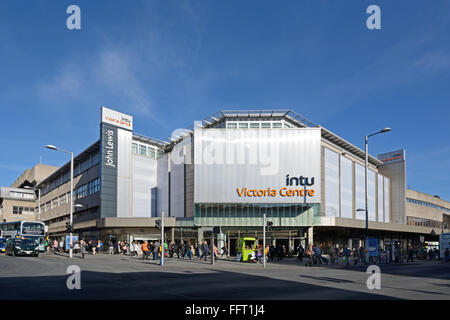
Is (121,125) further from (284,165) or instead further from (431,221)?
(431,221)

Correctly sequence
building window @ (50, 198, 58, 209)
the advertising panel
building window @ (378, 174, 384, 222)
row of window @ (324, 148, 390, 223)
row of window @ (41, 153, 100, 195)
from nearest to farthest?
the advertising panel → row of window @ (324, 148, 390, 223) → row of window @ (41, 153, 100, 195) → building window @ (378, 174, 384, 222) → building window @ (50, 198, 58, 209)

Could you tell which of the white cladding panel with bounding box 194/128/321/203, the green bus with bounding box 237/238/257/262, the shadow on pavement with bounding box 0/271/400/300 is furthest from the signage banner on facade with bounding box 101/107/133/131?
the shadow on pavement with bounding box 0/271/400/300

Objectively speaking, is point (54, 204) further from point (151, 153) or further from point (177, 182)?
point (177, 182)

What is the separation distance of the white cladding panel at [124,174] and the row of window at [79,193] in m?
3.21

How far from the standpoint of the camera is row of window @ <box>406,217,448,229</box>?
88.1m

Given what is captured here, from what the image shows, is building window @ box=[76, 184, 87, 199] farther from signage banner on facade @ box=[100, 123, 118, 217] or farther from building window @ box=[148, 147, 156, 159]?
building window @ box=[148, 147, 156, 159]

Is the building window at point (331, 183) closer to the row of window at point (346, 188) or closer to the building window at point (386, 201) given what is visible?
the row of window at point (346, 188)

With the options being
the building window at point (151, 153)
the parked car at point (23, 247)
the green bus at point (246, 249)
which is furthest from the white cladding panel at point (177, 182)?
the parked car at point (23, 247)

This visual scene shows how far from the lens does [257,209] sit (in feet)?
165

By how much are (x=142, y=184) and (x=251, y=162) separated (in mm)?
19146

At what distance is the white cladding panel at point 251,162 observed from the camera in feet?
165

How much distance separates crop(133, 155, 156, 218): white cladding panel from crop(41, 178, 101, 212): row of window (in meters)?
5.42
